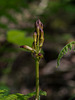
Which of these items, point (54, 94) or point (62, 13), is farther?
point (62, 13)

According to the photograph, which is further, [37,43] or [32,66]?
[32,66]

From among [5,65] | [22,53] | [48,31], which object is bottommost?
[5,65]

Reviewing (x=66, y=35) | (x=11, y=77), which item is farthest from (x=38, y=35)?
(x=66, y=35)

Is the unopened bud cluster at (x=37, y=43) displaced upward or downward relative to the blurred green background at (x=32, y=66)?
downward

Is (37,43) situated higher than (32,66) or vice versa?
(32,66)

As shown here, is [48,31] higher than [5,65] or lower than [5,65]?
higher


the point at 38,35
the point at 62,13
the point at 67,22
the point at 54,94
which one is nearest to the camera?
the point at 38,35

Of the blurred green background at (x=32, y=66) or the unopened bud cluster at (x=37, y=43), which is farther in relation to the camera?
the blurred green background at (x=32, y=66)

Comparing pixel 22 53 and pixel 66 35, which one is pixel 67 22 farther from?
pixel 22 53

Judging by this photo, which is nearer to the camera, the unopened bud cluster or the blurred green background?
the unopened bud cluster

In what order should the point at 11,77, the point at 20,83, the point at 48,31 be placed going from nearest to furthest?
the point at 20,83 → the point at 11,77 → the point at 48,31

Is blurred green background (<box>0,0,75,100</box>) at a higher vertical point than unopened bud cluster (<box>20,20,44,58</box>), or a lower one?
higher
